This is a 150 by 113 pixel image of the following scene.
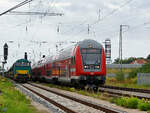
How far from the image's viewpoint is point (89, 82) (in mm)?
23344

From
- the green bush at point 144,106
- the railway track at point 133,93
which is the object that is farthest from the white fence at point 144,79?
the green bush at point 144,106

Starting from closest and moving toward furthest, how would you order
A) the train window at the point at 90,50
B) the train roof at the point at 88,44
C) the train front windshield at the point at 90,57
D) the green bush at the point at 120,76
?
the train front windshield at the point at 90,57, the train window at the point at 90,50, the train roof at the point at 88,44, the green bush at the point at 120,76

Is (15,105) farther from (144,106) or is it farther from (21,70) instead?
(21,70)

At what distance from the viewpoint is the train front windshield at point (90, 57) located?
75.5ft

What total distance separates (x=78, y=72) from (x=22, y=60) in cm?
2404

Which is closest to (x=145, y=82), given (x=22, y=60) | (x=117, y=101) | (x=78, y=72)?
(x=78, y=72)

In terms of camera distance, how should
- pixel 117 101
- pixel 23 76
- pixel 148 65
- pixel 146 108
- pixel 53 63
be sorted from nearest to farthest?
pixel 146 108
pixel 117 101
pixel 53 63
pixel 148 65
pixel 23 76

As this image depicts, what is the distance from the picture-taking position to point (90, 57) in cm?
2331

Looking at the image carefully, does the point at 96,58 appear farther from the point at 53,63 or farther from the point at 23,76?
the point at 23,76

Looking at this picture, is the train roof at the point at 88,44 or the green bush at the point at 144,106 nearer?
the green bush at the point at 144,106

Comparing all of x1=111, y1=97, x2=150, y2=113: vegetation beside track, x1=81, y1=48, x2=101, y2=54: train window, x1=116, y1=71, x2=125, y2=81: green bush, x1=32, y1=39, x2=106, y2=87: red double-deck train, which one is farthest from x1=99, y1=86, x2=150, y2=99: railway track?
x1=116, y1=71, x2=125, y2=81: green bush

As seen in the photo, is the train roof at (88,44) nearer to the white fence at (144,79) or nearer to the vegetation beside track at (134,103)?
the vegetation beside track at (134,103)

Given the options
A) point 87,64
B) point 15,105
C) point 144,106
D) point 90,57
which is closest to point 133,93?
point 87,64

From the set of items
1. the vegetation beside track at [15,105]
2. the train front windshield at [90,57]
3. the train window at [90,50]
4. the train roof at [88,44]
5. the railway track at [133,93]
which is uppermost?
the train roof at [88,44]
